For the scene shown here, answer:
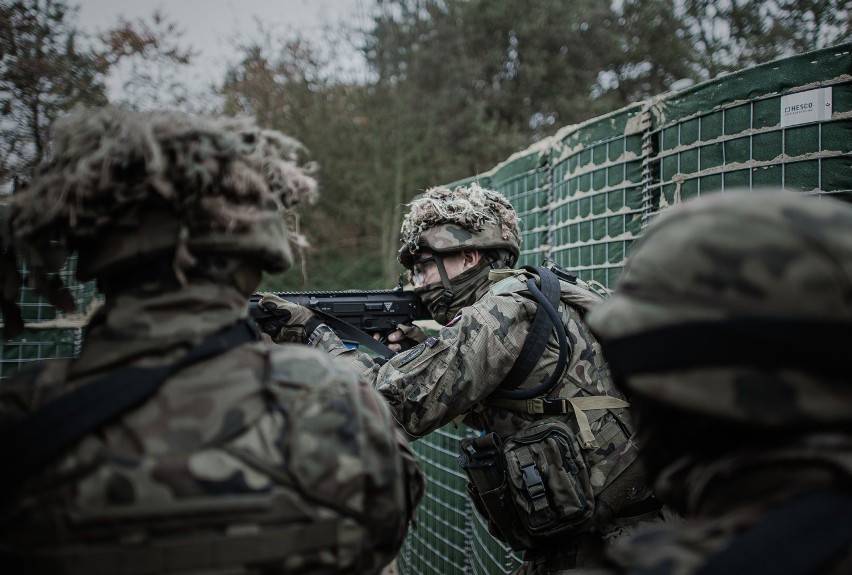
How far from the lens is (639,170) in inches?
160

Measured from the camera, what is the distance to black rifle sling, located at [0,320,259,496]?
4.26 feet

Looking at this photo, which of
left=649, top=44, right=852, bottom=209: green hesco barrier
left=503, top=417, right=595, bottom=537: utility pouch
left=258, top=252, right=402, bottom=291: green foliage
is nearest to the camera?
left=503, top=417, right=595, bottom=537: utility pouch

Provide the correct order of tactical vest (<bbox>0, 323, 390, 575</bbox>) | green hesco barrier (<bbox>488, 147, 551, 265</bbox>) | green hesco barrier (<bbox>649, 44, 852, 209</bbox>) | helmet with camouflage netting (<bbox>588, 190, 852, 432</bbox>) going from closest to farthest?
helmet with camouflage netting (<bbox>588, 190, 852, 432</bbox>), tactical vest (<bbox>0, 323, 390, 575</bbox>), green hesco barrier (<bbox>649, 44, 852, 209</bbox>), green hesco barrier (<bbox>488, 147, 551, 265</bbox>)

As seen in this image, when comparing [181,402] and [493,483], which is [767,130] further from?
[181,402]

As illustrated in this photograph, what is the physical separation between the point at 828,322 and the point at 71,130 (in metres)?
1.55

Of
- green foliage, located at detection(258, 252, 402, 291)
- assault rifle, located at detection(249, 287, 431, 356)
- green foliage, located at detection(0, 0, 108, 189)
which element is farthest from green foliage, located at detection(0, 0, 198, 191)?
green foliage, located at detection(258, 252, 402, 291)

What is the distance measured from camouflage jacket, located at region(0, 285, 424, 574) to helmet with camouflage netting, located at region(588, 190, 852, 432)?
61 cm

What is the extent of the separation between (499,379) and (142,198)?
183 centimetres

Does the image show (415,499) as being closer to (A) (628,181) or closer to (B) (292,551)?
(B) (292,551)

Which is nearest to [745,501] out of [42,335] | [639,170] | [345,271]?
[639,170]

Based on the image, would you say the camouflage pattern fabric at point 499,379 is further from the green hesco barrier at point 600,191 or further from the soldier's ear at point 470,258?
the green hesco barrier at point 600,191

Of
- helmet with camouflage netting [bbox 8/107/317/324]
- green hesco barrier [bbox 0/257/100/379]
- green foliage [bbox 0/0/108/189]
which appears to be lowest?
green hesco barrier [bbox 0/257/100/379]

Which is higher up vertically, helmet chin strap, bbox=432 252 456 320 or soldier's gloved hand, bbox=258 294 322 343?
helmet chin strap, bbox=432 252 456 320

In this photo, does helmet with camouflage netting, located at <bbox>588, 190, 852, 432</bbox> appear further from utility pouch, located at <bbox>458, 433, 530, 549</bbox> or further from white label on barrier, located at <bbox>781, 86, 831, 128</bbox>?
white label on barrier, located at <bbox>781, 86, 831, 128</bbox>
